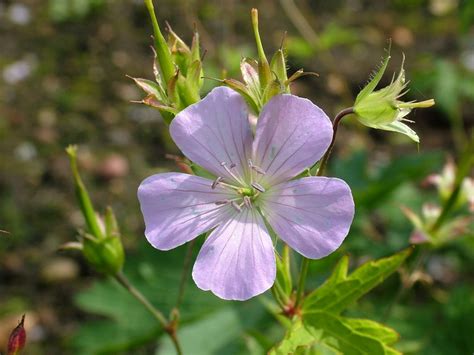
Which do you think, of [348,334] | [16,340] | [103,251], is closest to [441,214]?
[348,334]

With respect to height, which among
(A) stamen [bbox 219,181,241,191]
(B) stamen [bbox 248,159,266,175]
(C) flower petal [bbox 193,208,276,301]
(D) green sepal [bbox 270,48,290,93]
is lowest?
(C) flower petal [bbox 193,208,276,301]

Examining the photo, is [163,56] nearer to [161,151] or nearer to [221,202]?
[221,202]

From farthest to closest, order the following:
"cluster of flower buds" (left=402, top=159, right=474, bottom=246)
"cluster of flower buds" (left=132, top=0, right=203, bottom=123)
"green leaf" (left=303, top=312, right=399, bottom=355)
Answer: "cluster of flower buds" (left=402, top=159, right=474, bottom=246)
"green leaf" (left=303, top=312, right=399, bottom=355)
"cluster of flower buds" (left=132, top=0, right=203, bottom=123)

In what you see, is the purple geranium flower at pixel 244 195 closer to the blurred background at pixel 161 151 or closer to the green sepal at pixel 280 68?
the green sepal at pixel 280 68

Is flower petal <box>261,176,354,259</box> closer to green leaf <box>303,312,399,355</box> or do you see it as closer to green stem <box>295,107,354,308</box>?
green stem <box>295,107,354,308</box>

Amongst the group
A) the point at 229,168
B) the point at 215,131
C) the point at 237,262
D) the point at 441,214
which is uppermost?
the point at 215,131

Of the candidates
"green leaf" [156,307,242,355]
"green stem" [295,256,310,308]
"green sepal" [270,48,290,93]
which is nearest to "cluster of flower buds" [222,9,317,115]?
"green sepal" [270,48,290,93]
